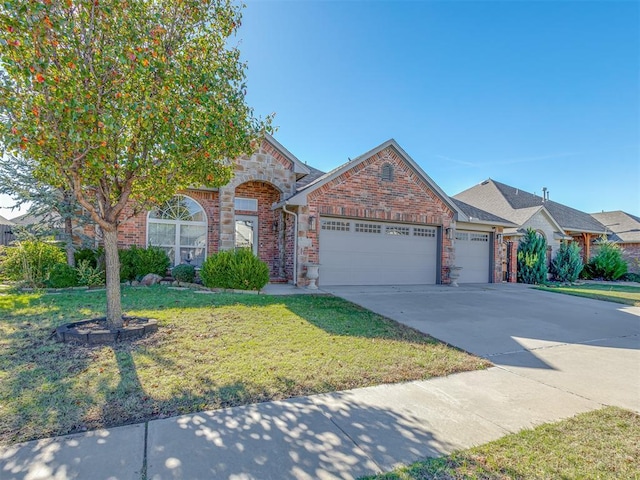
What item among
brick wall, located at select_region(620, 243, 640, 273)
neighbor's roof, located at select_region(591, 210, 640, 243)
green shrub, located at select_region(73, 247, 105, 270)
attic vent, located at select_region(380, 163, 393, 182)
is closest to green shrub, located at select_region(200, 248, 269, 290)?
green shrub, located at select_region(73, 247, 105, 270)

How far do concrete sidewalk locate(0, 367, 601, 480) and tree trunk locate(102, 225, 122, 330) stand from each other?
2961mm

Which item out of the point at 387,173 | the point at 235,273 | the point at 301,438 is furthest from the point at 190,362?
the point at 387,173

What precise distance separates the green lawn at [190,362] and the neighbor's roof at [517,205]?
16.2m

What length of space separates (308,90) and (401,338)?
9832 mm

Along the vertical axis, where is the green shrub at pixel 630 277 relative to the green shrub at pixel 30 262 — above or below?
below

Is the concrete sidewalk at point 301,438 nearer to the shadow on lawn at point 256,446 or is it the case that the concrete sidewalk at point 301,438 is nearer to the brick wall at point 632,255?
the shadow on lawn at point 256,446

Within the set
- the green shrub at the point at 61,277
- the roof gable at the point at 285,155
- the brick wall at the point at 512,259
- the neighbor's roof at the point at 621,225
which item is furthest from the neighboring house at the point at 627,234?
the green shrub at the point at 61,277

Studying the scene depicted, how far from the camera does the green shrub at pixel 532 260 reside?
15.8 meters

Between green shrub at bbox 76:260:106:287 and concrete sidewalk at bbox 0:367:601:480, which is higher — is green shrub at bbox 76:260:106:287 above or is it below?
above

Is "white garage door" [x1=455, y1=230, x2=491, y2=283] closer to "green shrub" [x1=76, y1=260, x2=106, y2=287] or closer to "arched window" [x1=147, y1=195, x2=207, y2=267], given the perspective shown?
"arched window" [x1=147, y1=195, x2=207, y2=267]

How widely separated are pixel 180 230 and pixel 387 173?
8217 millimetres

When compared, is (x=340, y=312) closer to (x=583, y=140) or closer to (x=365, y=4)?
(x=365, y=4)

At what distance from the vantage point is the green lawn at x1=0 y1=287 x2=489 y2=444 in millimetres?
2982

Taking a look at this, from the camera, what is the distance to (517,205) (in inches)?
779
